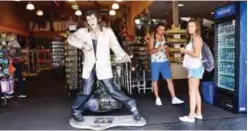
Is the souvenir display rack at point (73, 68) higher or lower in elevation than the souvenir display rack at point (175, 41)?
lower

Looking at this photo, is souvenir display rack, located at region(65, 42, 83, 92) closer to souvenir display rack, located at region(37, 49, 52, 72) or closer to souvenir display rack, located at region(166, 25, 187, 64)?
souvenir display rack, located at region(166, 25, 187, 64)

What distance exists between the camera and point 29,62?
13055 millimetres

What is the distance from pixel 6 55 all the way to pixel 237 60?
4271 millimetres

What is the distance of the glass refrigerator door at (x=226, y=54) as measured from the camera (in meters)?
5.00

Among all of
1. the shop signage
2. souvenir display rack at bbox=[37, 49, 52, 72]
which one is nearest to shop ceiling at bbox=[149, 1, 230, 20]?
the shop signage

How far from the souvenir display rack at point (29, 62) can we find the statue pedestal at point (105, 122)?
8379 mm

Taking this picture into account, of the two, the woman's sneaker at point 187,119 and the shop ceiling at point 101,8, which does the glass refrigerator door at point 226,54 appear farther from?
the shop ceiling at point 101,8

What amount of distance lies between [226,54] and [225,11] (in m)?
0.69

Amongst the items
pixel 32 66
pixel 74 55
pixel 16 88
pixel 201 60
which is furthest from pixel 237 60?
pixel 32 66

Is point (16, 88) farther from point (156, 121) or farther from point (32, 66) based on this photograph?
point (32, 66)

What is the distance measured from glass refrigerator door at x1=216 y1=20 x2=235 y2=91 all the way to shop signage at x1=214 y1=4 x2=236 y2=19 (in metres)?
0.12

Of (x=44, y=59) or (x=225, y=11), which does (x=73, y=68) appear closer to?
(x=225, y=11)

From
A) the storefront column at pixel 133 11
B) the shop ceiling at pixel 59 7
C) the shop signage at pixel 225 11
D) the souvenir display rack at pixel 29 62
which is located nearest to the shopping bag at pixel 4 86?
the shop signage at pixel 225 11

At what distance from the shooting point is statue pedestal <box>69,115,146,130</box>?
4.14 m
